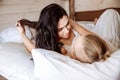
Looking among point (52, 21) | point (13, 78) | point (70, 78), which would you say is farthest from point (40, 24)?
point (70, 78)

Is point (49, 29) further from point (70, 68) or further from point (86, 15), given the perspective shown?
point (86, 15)

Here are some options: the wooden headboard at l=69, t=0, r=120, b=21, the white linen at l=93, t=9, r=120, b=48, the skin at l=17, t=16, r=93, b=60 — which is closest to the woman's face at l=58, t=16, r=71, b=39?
the skin at l=17, t=16, r=93, b=60

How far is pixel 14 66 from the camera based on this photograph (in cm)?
129

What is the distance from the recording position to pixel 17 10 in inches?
86.2

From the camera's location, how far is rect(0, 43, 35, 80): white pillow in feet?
3.92

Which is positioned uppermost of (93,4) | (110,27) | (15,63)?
(93,4)

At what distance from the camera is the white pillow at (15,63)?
120 centimetres

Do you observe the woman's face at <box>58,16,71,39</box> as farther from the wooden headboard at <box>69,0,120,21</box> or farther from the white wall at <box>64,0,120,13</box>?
the white wall at <box>64,0,120,13</box>

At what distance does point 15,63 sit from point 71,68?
52cm

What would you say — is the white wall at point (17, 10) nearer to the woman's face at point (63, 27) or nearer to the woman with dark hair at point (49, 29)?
the woman with dark hair at point (49, 29)

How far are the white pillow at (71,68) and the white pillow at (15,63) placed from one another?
20 centimetres

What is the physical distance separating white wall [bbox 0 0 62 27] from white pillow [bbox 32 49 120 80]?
1235 millimetres

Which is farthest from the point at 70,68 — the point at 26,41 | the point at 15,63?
the point at 26,41

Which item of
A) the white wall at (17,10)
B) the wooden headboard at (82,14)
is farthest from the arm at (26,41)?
the wooden headboard at (82,14)
